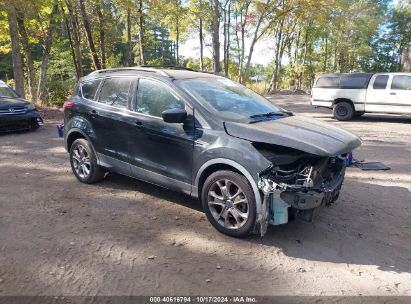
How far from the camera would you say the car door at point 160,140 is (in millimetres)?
4406

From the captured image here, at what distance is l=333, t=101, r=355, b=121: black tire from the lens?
534 inches

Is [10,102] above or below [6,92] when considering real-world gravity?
below

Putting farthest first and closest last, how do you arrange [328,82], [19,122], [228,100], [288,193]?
[328,82] → [19,122] → [228,100] → [288,193]

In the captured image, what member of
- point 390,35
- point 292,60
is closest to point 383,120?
point 292,60

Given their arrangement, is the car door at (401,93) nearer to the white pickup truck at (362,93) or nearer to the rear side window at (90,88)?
the white pickup truck at (362,93)

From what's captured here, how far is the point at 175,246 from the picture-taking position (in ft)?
13.0

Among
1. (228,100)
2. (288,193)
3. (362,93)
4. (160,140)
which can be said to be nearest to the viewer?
(288,193)

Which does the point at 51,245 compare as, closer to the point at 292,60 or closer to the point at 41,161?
the point at 41,161

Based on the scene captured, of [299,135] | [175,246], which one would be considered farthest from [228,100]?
[175,246]

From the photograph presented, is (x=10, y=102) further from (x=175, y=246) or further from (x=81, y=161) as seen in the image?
(x=175, y=246)

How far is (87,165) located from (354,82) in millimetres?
11037

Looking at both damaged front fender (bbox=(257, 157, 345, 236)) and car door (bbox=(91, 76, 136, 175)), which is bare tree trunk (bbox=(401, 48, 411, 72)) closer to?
car door (bbox=(91, 76, 136, 175))

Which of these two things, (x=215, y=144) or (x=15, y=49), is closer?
(x=215, y=144)

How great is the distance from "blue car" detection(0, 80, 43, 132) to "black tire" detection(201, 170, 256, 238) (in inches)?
327
